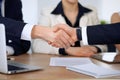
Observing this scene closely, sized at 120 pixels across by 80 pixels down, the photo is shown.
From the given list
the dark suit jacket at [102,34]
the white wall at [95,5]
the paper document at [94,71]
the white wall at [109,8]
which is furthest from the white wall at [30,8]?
the paper document at [94,71]

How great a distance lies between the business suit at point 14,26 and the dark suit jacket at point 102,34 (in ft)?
1.34

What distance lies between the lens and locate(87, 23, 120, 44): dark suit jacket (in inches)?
60.9

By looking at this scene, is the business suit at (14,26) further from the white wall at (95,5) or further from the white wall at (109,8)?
the white wall at (109,8)

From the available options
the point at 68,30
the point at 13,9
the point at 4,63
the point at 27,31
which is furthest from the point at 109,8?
the point at 4,63

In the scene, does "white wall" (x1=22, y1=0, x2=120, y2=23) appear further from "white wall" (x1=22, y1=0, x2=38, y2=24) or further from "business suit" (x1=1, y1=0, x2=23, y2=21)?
"business suit" (x1=1, y1=0, x2=23, y2=21)

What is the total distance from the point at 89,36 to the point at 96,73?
1.67 feet

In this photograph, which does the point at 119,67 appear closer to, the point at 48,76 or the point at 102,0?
the point at 48,76

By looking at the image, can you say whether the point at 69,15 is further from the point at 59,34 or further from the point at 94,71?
the point at 94,71

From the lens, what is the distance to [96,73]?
1083 mm

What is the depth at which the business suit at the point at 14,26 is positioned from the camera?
149 centimetres

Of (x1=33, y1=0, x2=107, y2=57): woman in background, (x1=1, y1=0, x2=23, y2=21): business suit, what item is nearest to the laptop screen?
(x1=1, y1=0, x2=23, y2=21): business suit

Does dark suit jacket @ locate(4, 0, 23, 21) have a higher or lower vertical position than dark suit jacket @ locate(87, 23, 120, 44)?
higher

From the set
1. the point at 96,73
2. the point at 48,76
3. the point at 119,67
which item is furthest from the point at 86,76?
the point at 119,67

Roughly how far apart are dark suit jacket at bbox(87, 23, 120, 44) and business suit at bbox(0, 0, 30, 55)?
1.34 feet
